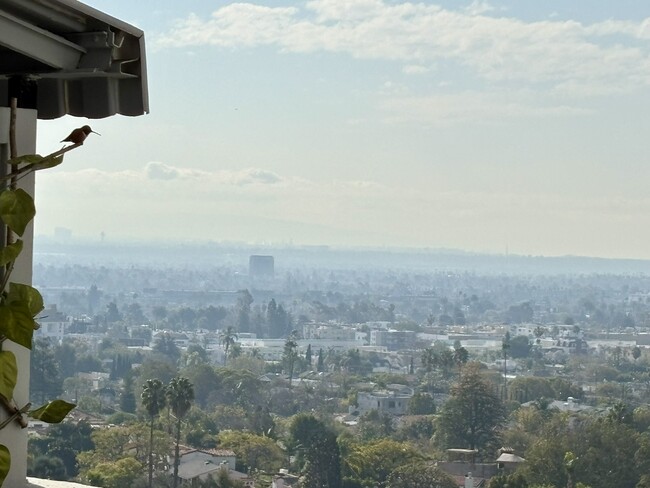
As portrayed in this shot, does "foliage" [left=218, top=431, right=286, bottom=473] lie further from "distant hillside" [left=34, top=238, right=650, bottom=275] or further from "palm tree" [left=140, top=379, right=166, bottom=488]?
"distant hillside" [left=34, top=238, right=650, bottom=275]

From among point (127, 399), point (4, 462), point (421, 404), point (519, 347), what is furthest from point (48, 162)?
point (519, 347)

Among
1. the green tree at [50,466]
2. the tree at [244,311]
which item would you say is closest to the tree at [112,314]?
the tree at [244,311]

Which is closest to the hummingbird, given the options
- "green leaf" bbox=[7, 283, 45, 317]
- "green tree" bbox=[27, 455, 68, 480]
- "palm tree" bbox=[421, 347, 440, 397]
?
"green leaf" bbox=[7, 283, 45, 317]

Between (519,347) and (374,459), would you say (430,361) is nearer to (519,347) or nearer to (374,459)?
(519,347)

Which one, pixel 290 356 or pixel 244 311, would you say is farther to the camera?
pixel 244 311

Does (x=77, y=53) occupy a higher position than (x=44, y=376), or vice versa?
(x=77, y=53)

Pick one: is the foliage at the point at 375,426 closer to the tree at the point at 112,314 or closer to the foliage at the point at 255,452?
the foliage at the point at 255,452
